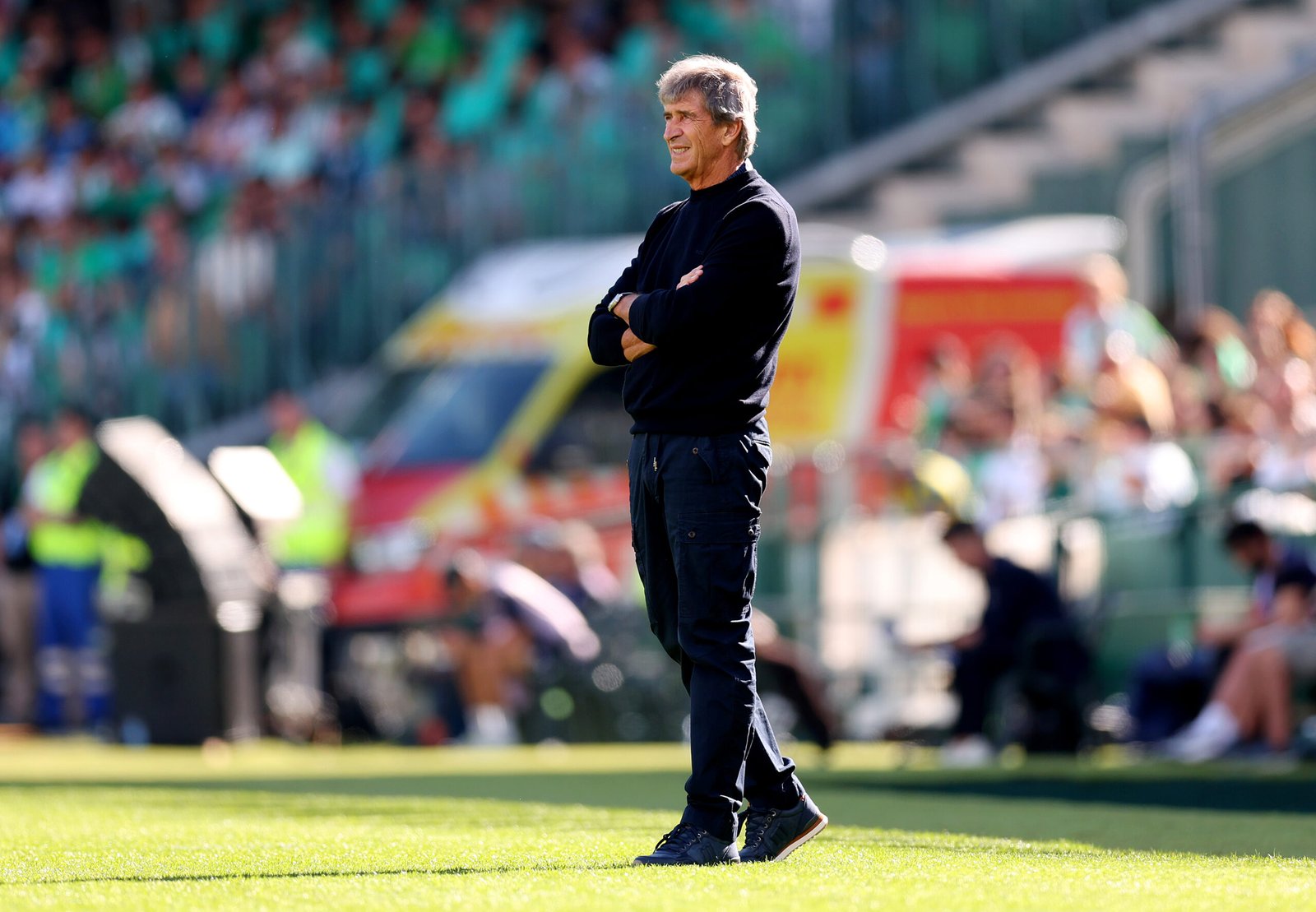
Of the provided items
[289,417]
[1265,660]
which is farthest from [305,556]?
[1265,660]

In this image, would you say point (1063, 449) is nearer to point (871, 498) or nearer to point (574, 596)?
point (871, 498)

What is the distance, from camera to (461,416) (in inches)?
675

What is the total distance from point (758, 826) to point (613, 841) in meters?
0.85

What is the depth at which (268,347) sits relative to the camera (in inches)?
848

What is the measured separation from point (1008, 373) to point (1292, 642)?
3921 millimetres

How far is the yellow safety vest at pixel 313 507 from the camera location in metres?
17.5

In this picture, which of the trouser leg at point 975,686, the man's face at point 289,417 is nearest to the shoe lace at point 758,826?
the trouser leg at point 975,686

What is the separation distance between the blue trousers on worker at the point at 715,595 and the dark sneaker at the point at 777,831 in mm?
88

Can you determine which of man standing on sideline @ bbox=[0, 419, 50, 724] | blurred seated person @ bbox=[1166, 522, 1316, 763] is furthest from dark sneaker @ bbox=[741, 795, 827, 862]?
man standing on sideline @ bbox=[0, 419, 50, 724]

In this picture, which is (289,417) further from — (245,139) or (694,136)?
(694,136)

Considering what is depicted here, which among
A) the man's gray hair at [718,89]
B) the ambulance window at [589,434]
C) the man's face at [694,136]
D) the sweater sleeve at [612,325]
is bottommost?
the ambulance window at [589,434]

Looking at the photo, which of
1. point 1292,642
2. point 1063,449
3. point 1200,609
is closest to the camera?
point 1292,642

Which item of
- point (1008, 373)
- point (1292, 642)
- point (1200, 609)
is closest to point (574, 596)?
point (1008, 373)

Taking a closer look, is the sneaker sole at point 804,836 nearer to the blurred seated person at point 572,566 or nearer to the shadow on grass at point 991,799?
the shadow on grass at point 991,799
